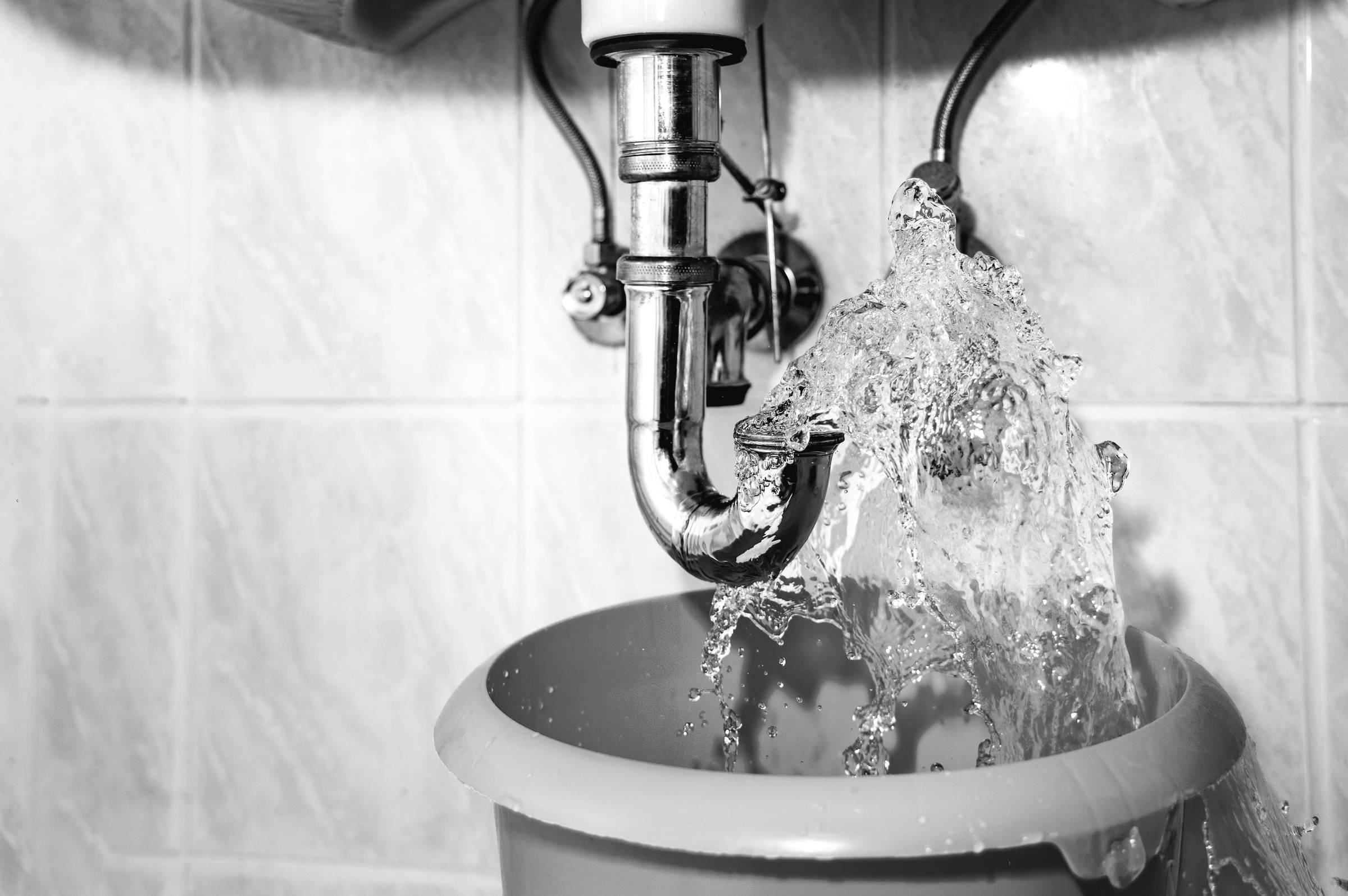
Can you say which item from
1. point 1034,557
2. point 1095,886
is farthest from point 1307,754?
point 1095,886

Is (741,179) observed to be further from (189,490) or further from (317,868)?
(317,868)

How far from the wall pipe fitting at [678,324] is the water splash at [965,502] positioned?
0.04 m

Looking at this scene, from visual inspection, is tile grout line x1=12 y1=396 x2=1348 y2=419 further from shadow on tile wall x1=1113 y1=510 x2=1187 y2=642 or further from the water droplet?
the water droplet

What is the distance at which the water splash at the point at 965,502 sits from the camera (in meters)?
0.53

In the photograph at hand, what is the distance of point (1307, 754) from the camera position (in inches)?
26.0

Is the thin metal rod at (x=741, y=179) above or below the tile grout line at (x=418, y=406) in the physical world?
above

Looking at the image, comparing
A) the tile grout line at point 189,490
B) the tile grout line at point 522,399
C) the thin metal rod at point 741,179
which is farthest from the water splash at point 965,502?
the tile grout line at point 189,490

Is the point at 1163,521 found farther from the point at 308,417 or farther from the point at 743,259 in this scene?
the point at 308,417

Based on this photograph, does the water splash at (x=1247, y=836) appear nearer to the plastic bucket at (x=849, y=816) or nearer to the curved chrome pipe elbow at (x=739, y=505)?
the plastic bucket at (x=849, y=816)

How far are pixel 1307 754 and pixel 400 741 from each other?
55 cm

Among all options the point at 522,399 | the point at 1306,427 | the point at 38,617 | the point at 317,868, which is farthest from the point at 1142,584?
the point at 38,617

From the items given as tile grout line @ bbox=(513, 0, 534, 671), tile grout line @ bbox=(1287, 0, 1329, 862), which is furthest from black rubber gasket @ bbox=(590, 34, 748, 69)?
tile grout line @ bbox=(1287, 0, 1329, 862)

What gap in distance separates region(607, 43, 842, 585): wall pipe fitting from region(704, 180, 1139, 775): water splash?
44 millimetres

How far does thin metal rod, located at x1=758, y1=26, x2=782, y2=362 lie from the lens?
650mm
